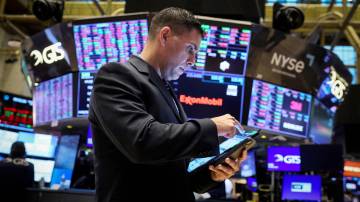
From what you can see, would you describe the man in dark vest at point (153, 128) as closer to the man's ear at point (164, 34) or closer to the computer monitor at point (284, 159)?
the man's ear at point (164, 34)

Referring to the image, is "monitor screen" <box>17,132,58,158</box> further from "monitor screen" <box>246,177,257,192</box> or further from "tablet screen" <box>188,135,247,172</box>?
"tablet screen" <box>188,135,247,172</box>

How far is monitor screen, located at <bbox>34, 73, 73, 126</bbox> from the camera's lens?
588cm

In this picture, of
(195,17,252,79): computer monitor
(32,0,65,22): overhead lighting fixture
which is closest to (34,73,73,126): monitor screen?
(32,0,65,22): overhead lighting fixture

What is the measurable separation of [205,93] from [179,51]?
150 inches

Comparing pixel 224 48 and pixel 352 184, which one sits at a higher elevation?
pixel 224 48

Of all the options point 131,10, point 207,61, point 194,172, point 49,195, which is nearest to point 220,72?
point 207,61

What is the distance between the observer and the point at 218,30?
17.6 ft

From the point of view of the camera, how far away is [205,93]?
5469 mm

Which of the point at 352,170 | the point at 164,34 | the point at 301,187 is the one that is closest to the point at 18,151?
the point at 301,187

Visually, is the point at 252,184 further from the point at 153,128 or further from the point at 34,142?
the point at 153,128

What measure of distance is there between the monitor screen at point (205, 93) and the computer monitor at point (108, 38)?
69 centimetres

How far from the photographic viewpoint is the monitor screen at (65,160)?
23.4 feet

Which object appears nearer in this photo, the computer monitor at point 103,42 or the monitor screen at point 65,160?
the computer monitor at point 103,42

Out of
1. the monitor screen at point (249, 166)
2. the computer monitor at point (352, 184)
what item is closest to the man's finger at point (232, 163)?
the computer monitor at point (352, 184)
